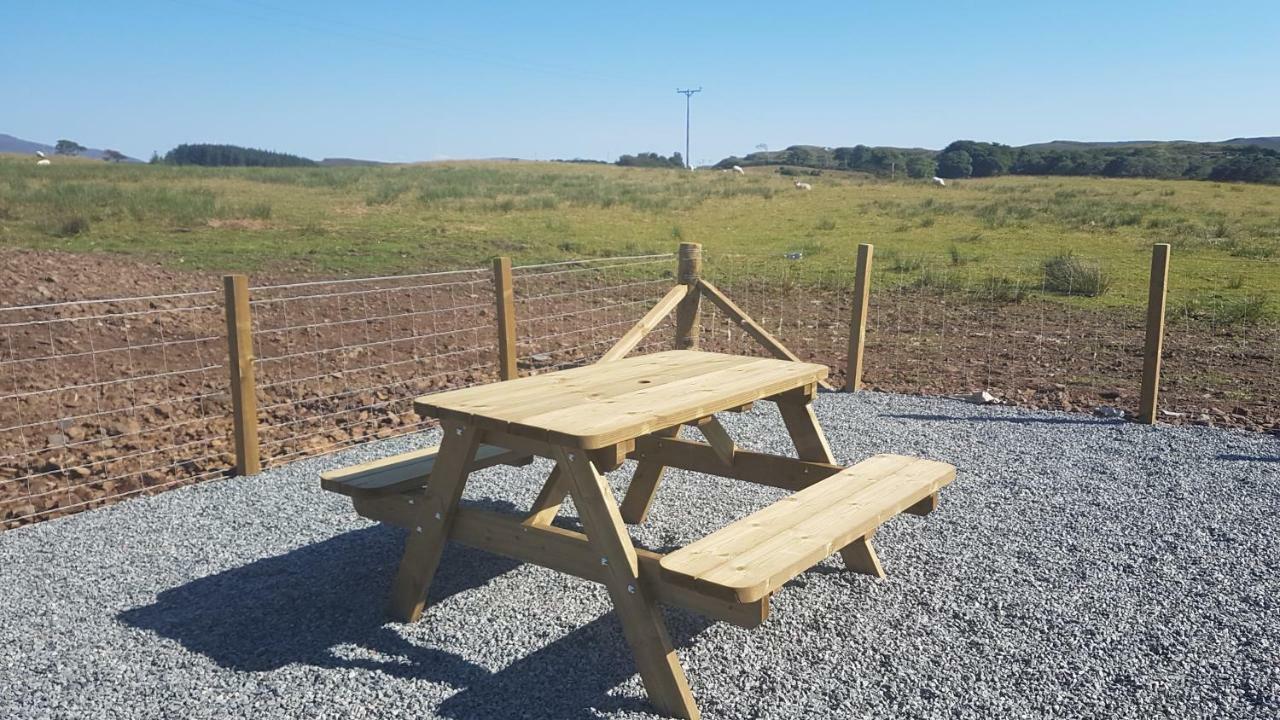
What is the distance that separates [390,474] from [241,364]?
2.01m

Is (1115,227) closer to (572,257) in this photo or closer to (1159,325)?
(572,257)

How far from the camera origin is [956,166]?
65.8 metres

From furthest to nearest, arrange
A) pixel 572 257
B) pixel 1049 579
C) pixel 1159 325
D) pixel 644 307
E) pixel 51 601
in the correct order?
pixel 572 257
pixel 644 307
pixel 1159 325
pixel 1049 579
pixel 51 601

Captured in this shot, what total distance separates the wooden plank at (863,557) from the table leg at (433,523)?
1.68m

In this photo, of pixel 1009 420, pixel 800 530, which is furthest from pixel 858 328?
pixel 800 530

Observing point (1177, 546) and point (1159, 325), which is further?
point (1159, 325)

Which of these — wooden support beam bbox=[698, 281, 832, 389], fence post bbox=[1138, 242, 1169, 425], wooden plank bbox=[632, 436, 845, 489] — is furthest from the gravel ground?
wooden support beam bbox=[698, 281, 832, 389]

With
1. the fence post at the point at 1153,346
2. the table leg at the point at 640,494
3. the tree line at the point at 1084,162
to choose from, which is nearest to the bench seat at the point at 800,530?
the table leg at the point at 640,494

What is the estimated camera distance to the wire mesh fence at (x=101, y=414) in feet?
18.4

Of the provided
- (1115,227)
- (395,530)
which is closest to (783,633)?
(395,530)

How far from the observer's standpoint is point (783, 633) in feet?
12.2

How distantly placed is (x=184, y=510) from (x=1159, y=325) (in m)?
6.33

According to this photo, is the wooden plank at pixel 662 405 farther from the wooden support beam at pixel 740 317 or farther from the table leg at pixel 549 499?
the wooden support beam at pixel 740 317

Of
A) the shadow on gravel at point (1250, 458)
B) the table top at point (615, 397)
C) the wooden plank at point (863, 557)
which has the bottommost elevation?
the shadow on gravel at point (1250, 458)
